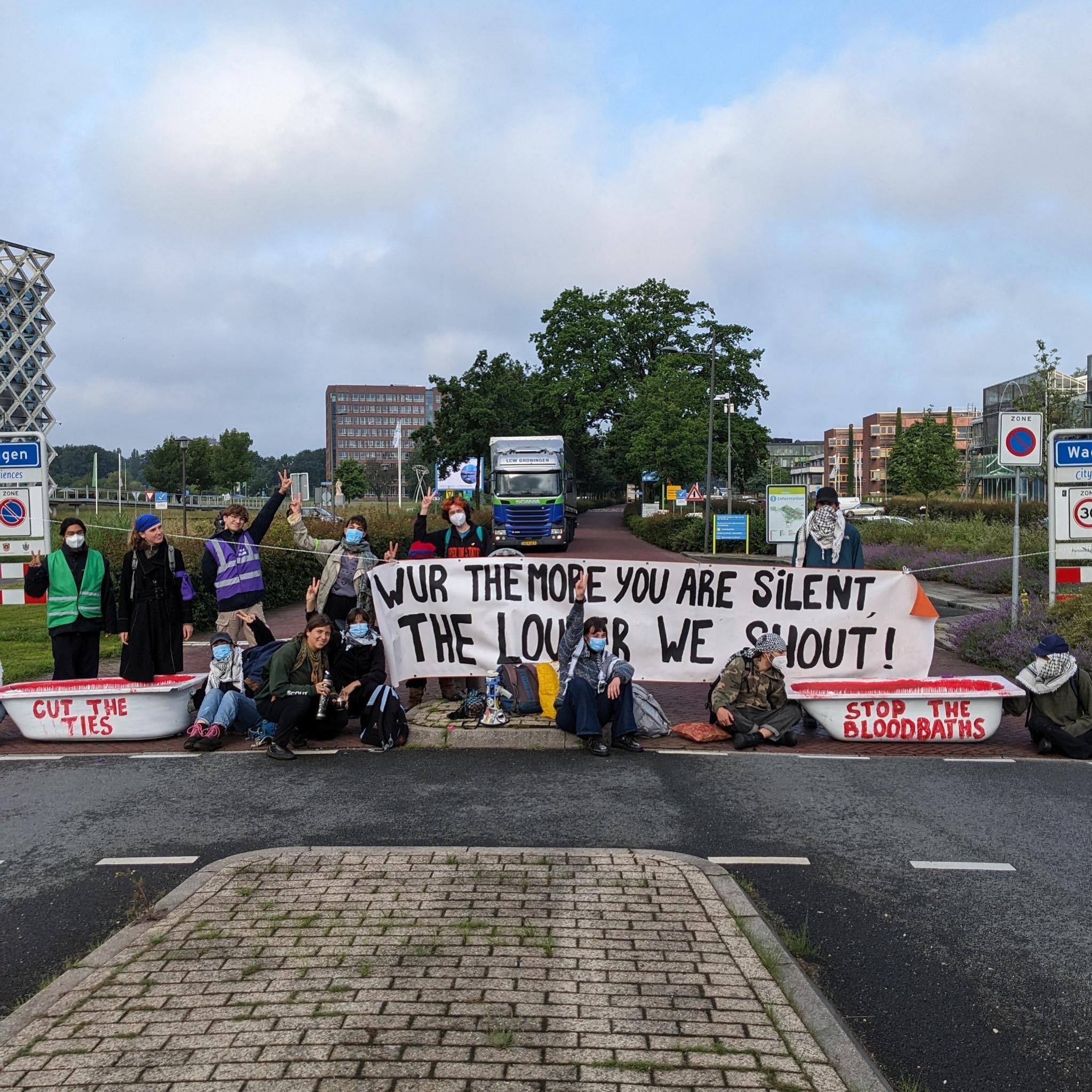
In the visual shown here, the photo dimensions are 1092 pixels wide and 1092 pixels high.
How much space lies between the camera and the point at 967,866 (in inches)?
220

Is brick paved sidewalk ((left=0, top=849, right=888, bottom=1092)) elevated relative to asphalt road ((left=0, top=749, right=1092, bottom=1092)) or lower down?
elevated

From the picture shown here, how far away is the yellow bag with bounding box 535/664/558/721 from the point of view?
909 cm

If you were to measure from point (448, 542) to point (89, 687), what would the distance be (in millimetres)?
3482

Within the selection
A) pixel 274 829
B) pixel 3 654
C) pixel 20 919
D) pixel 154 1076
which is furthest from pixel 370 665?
pixel 3 654

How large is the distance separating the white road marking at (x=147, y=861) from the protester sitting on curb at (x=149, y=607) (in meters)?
3.14

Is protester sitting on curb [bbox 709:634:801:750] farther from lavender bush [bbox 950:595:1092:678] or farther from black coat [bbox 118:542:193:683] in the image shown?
black coat [bbox 118:542:193:683]

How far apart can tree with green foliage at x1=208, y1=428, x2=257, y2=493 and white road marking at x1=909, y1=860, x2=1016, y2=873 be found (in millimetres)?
85909

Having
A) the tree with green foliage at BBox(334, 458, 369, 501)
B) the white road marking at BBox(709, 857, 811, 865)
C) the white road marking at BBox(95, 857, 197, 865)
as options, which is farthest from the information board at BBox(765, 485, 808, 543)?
the tree with green foliage at BBox(334, 458, 369, 501)

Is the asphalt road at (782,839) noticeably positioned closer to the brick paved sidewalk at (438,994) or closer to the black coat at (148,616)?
the brick paved sidewalk at (438,994)

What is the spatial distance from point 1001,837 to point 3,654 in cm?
1270

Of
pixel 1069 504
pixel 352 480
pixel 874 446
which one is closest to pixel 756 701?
pixel 1069 504

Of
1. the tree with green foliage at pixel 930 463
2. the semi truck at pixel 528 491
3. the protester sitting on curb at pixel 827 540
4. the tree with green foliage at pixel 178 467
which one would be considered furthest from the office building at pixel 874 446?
the protester sitting on curb at pixel 827 540

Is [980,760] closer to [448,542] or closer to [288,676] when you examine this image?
[448,542]

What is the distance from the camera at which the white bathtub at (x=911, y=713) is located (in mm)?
8406
